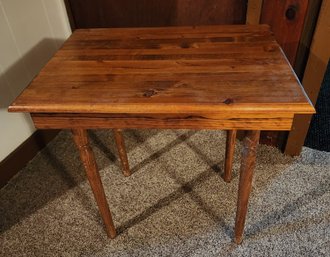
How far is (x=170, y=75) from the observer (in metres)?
0.81

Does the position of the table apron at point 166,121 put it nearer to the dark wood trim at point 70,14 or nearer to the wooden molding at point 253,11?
the wooden molding at point 253,11

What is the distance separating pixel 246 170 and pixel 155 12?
833 millimetres

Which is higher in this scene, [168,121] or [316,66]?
[168,121]

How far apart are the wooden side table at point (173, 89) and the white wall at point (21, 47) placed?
401mm

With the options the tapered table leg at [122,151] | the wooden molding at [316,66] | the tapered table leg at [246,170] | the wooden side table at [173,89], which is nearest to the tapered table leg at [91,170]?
the wooden side table at [173,89]

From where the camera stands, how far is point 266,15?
1119 millimetres

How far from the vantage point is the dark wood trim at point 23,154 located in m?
1.31

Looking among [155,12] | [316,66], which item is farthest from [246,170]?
[155,12]

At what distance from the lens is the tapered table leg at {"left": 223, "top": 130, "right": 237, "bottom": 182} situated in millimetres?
1121

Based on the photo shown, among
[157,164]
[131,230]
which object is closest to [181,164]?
[157,164]

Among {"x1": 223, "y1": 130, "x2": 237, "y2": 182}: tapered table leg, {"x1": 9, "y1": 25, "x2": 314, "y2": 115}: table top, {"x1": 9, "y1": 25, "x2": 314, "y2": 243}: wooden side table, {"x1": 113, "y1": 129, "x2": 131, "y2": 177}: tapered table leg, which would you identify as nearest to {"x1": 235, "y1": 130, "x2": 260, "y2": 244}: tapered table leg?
{"x1": 9, "y1": 25, "x2": 314, "y2": 243}: wooden side table

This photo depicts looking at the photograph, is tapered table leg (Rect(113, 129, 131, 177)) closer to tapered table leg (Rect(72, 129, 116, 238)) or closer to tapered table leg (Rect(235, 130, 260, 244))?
tapered table leg (Rect(72, 129, 116, 238))

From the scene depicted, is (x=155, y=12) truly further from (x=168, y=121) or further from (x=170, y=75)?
(x=168, y=121)

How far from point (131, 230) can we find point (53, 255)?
0.91 ft
